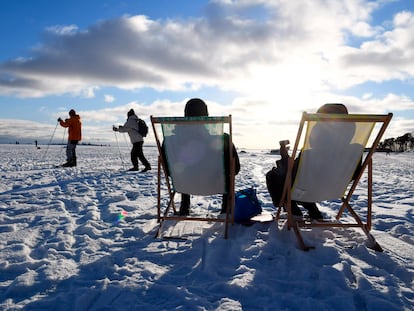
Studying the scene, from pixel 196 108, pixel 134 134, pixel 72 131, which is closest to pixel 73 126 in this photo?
pixel 72 131

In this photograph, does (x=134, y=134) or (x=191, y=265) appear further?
(x=134, y=134)

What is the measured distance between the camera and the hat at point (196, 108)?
369 cm

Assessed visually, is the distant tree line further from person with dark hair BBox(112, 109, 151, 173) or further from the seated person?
the seated person

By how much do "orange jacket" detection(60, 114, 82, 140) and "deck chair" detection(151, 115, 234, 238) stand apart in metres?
7.45

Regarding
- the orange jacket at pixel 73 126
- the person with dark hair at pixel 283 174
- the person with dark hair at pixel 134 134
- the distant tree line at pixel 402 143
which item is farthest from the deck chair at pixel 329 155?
the distant tree line at pixel 402 143

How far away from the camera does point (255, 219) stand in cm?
340

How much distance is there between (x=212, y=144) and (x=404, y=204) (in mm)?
3326

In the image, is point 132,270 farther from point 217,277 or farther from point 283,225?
point 283,225

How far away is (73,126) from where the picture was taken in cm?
979

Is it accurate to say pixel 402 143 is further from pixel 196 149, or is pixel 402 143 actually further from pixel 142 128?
pixel 196 149

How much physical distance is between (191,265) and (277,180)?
1532 mm

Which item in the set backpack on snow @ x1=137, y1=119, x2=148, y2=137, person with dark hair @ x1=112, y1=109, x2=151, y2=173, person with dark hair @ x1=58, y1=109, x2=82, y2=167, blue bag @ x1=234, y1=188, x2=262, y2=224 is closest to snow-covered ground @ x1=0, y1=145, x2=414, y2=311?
blue bag @ x1=234, y1=188, x2=262, y2=224

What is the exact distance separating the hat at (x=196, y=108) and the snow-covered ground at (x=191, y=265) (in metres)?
1.33

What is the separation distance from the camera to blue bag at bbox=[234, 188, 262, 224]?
134 inches
